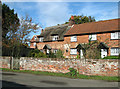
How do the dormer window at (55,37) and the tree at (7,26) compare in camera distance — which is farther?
the dormer window at (55,37)

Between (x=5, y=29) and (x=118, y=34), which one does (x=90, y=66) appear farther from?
(x=5, y=29)

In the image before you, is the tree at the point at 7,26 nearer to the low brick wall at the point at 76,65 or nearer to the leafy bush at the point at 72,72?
the low brick wall at the point at 76,65

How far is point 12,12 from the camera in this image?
27.1m

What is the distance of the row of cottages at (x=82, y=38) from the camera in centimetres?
2467

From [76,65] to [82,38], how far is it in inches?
533

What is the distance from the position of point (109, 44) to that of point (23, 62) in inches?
621

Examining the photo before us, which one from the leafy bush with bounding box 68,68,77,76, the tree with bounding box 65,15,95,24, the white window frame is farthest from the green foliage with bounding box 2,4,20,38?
the tree with bounding box 65,15,95,24

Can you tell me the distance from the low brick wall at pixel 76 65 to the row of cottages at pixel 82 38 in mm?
9039

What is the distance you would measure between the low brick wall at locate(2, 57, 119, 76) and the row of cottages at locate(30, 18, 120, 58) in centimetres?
904

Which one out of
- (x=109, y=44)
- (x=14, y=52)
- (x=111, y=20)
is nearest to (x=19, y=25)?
(x=14, y=52)

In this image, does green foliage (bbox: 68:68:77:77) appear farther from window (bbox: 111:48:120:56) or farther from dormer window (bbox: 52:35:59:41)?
dormer window (bbox: 52:35:59:41)

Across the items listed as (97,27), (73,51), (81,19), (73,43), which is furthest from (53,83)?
(81,19)

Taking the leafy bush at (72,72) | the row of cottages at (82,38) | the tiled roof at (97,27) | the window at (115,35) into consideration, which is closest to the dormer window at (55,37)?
the row of cottages at (82,38)

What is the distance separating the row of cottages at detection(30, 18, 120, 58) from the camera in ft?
80.9
